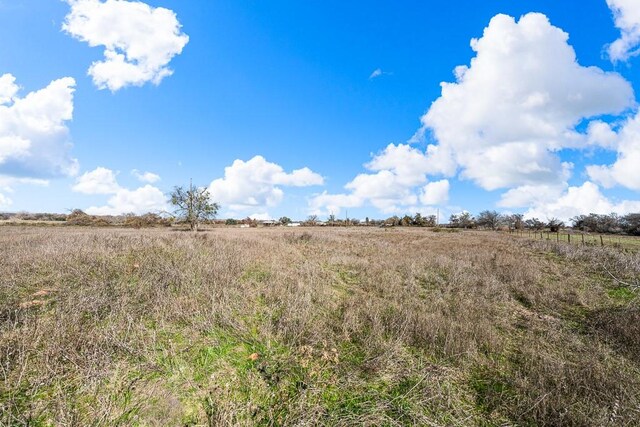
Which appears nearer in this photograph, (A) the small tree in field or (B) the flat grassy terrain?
(B) the flat grassy terrain

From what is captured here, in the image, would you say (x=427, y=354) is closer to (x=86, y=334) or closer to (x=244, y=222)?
(x=86, y=334)

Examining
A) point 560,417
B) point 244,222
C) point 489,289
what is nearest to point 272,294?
point 560,417

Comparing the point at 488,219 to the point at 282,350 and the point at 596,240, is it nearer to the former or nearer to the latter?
the point at 596,240

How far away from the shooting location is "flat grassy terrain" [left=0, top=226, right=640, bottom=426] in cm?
433

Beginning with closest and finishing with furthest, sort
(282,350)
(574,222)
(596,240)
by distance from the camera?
(282,350) < (596,240) < (574,222)

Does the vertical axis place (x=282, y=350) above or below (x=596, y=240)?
below

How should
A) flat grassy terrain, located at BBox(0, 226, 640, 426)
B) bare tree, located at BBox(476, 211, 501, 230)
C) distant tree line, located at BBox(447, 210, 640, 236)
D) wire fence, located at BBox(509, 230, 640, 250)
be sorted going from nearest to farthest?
flat grassy terrain, located at BBox(0, 226, 640, 426), wire fence, located at BBox(509, 230, 640, 250), distant tree line, located at BBox(447, 210, 640, 236), bare tree, located at BBox(476, 211, 501, 230)

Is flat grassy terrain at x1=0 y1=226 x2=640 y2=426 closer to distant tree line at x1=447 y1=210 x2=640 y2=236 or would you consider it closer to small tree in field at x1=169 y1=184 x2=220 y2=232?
small tree in field at x1=169 y1=184 x2=220 y2=232

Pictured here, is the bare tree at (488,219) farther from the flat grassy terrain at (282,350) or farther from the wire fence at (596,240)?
the flat grassy terrain at (282,350)

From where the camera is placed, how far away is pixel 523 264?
16172 mm

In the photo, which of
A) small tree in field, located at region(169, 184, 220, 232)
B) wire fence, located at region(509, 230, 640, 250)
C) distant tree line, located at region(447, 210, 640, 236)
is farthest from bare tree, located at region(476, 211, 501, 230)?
small tree in field, located at region(169, 184, 220, 232)

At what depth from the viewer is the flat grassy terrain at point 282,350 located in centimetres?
433

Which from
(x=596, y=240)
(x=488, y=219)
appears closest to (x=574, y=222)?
(x=488, y=219)

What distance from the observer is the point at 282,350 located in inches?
242
